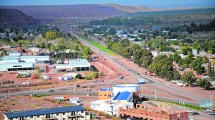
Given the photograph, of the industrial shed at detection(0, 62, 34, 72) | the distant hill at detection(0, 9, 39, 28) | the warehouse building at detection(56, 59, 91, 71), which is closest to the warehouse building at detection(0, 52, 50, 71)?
the industrial shed at detection(0, 62, 34, 72)

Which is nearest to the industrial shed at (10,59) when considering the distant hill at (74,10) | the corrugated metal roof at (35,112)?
the corrugated metal roof at (35,112)

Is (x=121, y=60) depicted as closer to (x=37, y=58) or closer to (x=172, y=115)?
(x=37, y=58)

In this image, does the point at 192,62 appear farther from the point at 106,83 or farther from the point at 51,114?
the point at 51,114

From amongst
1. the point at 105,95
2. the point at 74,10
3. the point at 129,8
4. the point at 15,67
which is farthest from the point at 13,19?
the point at 105,95

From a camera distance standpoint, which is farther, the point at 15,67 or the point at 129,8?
the point at 129,8

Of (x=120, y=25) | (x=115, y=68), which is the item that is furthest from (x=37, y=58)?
(x=120, y=25)

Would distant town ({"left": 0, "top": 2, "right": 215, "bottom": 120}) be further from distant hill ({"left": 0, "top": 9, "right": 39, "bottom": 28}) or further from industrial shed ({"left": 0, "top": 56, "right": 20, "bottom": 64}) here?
distant hill ({"left": 0, "top": 9, "right": 39, "bottom": 28})

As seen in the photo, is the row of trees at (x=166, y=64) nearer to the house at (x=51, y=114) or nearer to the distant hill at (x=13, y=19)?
the house at (x=51, y=114)

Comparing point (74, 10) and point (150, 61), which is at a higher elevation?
point (150, 61)

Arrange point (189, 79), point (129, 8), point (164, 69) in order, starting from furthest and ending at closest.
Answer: point (129, 8), point (164, 69), point (189, 79)
